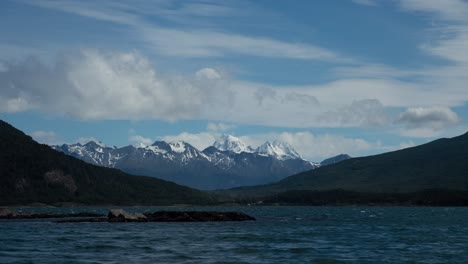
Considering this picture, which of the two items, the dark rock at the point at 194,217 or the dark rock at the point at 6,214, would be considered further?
the dark rock at the point at 6,214

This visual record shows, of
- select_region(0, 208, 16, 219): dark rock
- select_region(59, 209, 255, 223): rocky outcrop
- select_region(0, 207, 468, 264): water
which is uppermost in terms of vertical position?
select_region(0, 208, 16, 219): dark rock

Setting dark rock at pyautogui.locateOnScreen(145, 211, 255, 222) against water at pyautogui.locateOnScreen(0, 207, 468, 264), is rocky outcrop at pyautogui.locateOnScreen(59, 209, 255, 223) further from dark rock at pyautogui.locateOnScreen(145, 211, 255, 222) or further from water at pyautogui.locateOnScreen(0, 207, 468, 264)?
water at pyautogui.locateOnScreen(0, 207, 468, 264)

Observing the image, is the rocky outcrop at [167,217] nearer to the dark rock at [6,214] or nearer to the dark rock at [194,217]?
the dark rock at [194,217]

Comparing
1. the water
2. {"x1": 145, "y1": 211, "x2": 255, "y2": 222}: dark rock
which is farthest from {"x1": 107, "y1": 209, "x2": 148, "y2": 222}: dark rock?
the water

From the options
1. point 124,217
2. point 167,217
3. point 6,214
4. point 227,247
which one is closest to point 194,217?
point 167,217

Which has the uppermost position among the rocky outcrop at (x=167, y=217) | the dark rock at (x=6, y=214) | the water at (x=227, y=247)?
the dark rock at (x=6, y=214)

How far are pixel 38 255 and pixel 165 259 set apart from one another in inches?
614

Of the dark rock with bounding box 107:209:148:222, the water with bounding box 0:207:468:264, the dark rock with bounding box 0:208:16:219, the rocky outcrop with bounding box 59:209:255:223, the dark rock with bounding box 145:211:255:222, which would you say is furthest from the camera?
the dark rock with bounding box 0:208:16:219

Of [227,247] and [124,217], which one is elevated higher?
[124,217]

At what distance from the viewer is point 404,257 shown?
80.8 m

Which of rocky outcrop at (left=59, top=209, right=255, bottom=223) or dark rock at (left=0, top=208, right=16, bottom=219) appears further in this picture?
dark rock at (left=0, top=208, right=16, bottom=219)

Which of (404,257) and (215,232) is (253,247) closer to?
(404,257)

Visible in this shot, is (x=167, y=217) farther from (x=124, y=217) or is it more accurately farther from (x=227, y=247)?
(x=227, y=247)

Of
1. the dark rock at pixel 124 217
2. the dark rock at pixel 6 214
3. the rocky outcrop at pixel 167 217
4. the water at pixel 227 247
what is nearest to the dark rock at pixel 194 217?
the rocky outcrop at pixel 167 217
